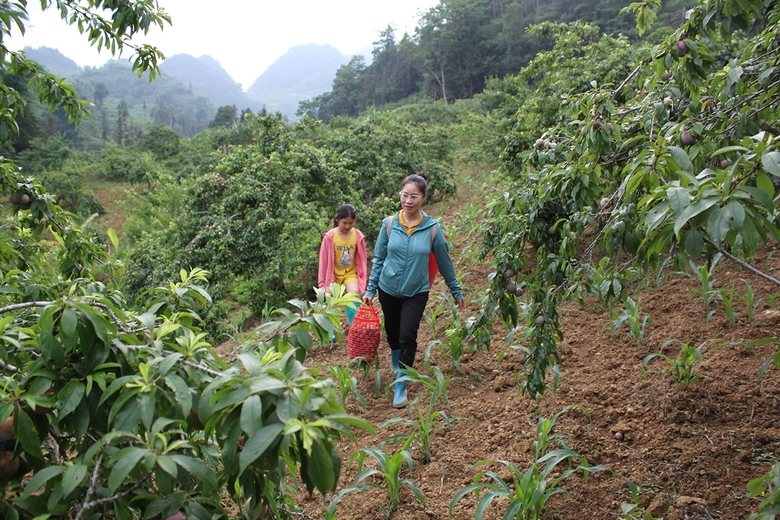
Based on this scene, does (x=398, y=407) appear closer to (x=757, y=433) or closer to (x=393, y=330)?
(x=393, y=330)

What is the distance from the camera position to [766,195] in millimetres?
925

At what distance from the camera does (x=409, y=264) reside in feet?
9.90

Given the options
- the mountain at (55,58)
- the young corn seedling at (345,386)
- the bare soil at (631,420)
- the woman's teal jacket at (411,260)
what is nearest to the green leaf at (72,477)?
the bare soil at (631,420)

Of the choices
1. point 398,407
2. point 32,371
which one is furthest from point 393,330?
point 32,371

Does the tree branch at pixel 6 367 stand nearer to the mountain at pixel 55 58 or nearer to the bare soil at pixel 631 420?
the bare soil at pixel 631 420

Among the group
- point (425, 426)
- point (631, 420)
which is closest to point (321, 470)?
point (425, 426)

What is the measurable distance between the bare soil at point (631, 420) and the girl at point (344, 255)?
797 mm

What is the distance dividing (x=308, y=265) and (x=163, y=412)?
5.65 metres

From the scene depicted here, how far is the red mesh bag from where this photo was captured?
338 centimetres

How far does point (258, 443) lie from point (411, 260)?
2.24 meters

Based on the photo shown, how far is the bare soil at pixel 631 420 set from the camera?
6.43 feet

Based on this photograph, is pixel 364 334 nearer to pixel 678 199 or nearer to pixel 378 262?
pixel 378 262

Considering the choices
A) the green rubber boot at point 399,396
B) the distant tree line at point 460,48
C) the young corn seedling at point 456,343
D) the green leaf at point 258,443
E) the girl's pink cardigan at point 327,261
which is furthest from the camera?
the distant tree line at point 460,48

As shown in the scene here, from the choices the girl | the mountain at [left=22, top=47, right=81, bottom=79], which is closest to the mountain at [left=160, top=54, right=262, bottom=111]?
the mountain at [left=22, top=47, right=81, bottom=79]
